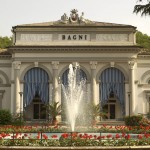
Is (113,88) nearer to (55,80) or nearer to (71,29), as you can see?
(55,80)

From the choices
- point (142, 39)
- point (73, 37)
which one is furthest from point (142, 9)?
point (142, 39)

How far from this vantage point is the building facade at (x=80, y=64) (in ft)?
125

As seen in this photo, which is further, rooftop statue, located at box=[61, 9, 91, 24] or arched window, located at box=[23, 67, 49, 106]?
rooftop statue, located at box=[61, 9, 91, 24]

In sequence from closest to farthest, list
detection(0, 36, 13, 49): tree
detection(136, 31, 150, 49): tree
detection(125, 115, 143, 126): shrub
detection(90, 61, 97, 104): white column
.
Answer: detection(125, 115, 143, 126): shrub → detection(90, 61, 97, 104): white column → detection(136, 31, 150, 49): tree → detection(0, 36, 13, 49): tree

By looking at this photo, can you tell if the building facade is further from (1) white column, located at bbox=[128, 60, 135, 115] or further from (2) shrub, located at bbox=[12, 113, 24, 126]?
(2) shrub, located at bbox=[12, 113, 24, 126]

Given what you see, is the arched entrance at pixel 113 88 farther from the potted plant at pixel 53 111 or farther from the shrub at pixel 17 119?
the shrub at pixel 17 119

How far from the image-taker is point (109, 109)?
3941cm

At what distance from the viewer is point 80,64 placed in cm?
3850

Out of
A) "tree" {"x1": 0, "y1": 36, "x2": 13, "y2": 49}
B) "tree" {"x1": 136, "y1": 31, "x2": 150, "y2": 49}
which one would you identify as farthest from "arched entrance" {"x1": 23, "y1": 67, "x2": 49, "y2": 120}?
"tree" {"x1": 136, "y1": 31, "x2": 150, "y2": 49}

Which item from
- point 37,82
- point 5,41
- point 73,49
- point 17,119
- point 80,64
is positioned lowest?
point 17,119

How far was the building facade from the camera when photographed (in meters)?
38.2

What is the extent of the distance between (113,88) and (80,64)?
14.4 ft

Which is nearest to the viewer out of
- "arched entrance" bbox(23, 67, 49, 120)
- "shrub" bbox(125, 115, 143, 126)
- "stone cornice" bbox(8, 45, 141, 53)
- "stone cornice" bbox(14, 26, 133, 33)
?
"shrub" bbox(125, 115, 143, 126)

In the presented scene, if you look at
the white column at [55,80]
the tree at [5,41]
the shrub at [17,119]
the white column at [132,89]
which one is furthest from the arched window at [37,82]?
the tree at [5,41]
